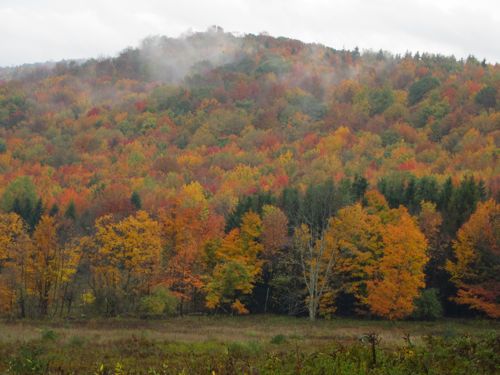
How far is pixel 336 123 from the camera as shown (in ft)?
639

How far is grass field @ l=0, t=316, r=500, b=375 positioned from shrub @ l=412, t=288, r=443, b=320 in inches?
55.9

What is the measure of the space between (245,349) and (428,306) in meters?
25.6

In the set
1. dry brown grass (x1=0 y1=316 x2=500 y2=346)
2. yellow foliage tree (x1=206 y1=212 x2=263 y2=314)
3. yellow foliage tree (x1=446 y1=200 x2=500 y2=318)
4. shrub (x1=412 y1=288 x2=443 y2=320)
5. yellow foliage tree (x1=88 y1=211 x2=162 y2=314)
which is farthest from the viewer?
yellow foliage tree (x1=206 y1=212 x2=263 y2=314)

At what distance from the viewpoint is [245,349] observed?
21969 mm

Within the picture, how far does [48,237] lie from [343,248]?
77.6 ft

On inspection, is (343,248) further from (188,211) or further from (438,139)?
(438,139)

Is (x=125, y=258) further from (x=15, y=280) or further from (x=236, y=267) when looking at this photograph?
(x=236, y=267)

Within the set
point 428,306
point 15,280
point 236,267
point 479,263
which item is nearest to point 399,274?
point 428,306

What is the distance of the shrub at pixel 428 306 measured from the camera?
1688 inches

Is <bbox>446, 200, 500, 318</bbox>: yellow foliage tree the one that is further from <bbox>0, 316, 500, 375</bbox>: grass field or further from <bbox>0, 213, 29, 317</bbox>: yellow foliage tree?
<bbox>0, 213, 29, 317</bbox>: yellow foliage tree

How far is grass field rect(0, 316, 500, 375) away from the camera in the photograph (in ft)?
34.2

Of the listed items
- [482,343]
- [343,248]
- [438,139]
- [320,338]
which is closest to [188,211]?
[343,248]

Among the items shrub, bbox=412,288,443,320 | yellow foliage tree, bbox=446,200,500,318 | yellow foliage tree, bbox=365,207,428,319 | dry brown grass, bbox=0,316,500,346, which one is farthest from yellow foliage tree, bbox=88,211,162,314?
yellow foliage tree, bbox=446,200,500,318

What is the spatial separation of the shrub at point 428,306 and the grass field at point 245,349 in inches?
55.9
